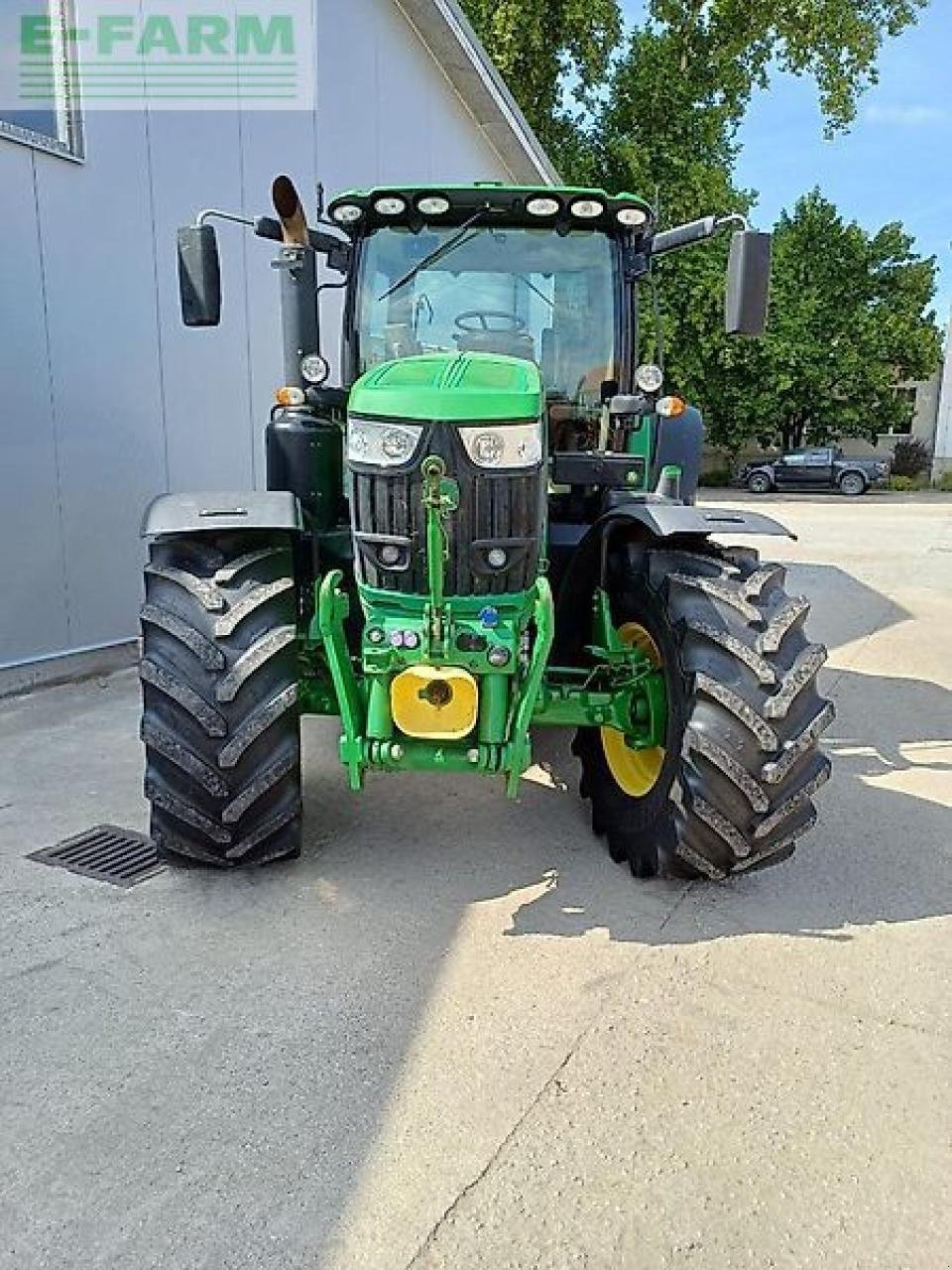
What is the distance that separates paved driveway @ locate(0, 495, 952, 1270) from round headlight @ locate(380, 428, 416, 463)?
1.37 m

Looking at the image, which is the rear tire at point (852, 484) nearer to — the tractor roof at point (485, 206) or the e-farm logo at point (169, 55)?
the e-farm logo at point (169, 55)

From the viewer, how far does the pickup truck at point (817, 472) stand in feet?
84.7

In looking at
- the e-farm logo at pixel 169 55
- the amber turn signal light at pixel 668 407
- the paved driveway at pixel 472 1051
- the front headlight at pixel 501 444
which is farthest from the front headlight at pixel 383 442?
the e-farm logo at pixel 169 55

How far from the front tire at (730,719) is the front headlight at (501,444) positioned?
2.05 feet

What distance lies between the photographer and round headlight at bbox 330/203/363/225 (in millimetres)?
3871

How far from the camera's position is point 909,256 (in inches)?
1104

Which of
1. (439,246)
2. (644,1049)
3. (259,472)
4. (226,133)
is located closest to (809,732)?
(644,1049)

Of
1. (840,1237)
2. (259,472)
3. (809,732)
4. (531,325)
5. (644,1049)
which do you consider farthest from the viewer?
(259,472)

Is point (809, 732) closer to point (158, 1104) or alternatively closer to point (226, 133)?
point (158, 1104)

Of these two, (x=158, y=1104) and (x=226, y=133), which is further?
(x=226, y=133)

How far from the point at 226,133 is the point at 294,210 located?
161 inches

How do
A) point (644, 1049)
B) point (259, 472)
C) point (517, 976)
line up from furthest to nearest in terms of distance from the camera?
point (259, 472) < point (517, 976) < point (644, 1049)

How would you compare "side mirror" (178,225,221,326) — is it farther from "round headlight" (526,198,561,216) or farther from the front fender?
the front fender

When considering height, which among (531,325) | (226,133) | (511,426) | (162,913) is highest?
(226,133)
